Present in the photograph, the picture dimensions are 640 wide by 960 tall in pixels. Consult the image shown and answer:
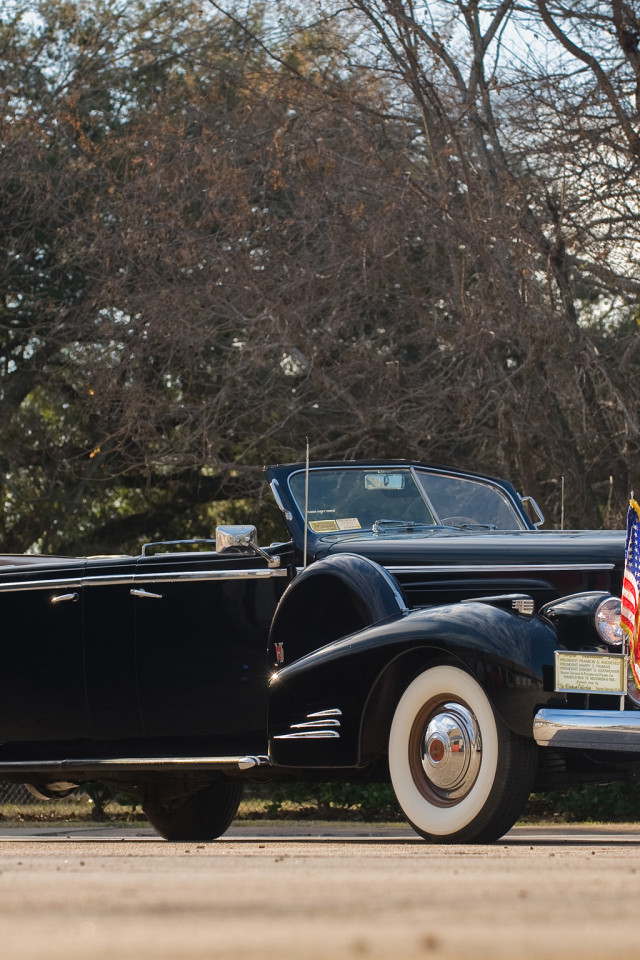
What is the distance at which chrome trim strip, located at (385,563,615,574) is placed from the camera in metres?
6.28

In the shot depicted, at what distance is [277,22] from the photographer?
45.1 feet

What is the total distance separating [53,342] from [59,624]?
29.3 ft

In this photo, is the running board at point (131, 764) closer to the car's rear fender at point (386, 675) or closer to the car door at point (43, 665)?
the car door at point (43, 665)

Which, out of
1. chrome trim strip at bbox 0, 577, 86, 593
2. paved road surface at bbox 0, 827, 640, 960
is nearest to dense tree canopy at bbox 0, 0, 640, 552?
chrome trim strip at bbox 0, 577, 86, 593

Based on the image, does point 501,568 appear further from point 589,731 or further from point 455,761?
point 589,731

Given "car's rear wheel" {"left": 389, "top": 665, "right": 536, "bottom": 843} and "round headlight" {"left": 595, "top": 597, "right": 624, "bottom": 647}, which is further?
"round headlight" {"left": 595, "top": 597, "right": 624, "bottom": 647}

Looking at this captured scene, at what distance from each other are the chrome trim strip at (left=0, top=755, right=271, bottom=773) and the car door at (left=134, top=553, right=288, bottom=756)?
50 mm

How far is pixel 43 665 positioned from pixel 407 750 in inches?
98.6

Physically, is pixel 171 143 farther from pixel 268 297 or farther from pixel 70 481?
pixel 70 481

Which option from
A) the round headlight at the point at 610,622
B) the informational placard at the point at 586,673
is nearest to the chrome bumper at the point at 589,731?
the informational placard at the point at 586,673

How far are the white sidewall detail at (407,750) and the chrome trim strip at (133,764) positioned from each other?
34.6 inches

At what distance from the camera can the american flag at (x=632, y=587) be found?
5.80m

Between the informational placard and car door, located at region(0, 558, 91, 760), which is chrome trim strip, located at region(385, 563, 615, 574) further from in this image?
car door, located at region(0, 558, 91, 760)

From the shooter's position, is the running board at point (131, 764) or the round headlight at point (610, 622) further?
the running board at point (131, 764)
